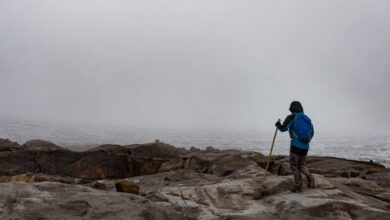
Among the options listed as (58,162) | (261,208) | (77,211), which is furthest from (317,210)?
(58,162)

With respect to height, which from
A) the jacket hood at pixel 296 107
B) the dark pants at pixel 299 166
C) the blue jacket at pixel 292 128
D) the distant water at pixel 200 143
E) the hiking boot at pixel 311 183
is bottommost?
the distant water at pixel 200 143

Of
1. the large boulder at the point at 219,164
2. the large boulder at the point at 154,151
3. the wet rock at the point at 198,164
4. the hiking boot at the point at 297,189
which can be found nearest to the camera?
the hiking boot at the point at 297,189

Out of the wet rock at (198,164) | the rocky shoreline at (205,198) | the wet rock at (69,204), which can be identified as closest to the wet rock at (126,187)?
the rocky shoreline at (205,198)

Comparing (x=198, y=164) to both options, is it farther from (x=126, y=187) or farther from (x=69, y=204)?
(x=69, y=204)

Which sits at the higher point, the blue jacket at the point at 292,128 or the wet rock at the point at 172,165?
the blue jacket at the point at 292,128

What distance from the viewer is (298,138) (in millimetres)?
10820

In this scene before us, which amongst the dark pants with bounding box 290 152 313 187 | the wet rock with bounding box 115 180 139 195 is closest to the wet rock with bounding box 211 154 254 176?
the dark pants with bounding box 290 152 313 187

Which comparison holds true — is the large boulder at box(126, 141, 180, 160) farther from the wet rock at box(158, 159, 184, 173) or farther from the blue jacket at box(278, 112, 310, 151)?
the blue jacket at box(278, 112, 310, 151)

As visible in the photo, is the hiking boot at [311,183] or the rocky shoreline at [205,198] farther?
the hiking boot at [311,183]

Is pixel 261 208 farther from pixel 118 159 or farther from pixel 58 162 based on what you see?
pixel 58 162

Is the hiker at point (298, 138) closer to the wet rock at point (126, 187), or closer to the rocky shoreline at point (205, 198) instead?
the rocky shoreline at point (205, 198)

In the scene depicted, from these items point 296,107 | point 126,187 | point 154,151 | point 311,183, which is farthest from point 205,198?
point 154,151

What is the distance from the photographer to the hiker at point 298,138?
1073cm

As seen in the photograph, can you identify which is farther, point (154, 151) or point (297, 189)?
point (154, 151)
